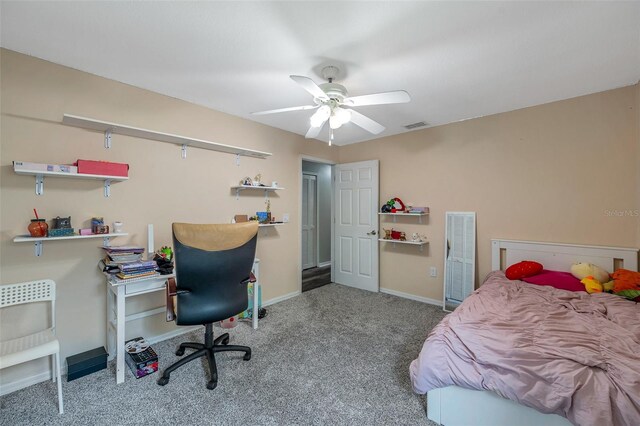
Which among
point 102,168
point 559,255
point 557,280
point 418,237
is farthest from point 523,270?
point 102,168

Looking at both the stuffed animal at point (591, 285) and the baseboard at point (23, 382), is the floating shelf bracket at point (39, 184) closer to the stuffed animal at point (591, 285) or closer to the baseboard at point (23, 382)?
the baseboard at point (23, 382)

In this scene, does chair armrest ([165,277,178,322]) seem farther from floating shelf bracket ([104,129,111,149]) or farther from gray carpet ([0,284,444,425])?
floating shelf bracket ([104,129,111,149])

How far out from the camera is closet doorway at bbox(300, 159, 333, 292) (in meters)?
5.70

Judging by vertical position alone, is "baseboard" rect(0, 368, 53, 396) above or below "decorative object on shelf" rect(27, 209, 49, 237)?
below

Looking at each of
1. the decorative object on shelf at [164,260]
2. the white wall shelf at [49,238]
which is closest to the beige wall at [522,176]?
the decorative object on shelf at [164,260]

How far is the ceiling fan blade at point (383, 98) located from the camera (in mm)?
1809

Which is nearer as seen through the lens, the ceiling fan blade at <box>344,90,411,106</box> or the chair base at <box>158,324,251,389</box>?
the ceiling fan blade at <box>344,90,411,106</box>

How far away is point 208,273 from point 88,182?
1376 millimetres

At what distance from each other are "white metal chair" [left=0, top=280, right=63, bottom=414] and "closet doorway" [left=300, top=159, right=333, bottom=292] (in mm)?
3916

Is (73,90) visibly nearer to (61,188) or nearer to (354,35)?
(61,188)

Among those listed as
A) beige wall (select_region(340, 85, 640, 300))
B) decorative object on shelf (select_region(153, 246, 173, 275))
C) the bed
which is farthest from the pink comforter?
decorative object on shelf (select_region(153, 246, 173, 275))

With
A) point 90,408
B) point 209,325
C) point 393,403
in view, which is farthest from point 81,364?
point 393,403

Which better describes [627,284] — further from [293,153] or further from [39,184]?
[39,184]

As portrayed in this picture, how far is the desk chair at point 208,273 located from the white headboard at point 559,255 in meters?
2.85
